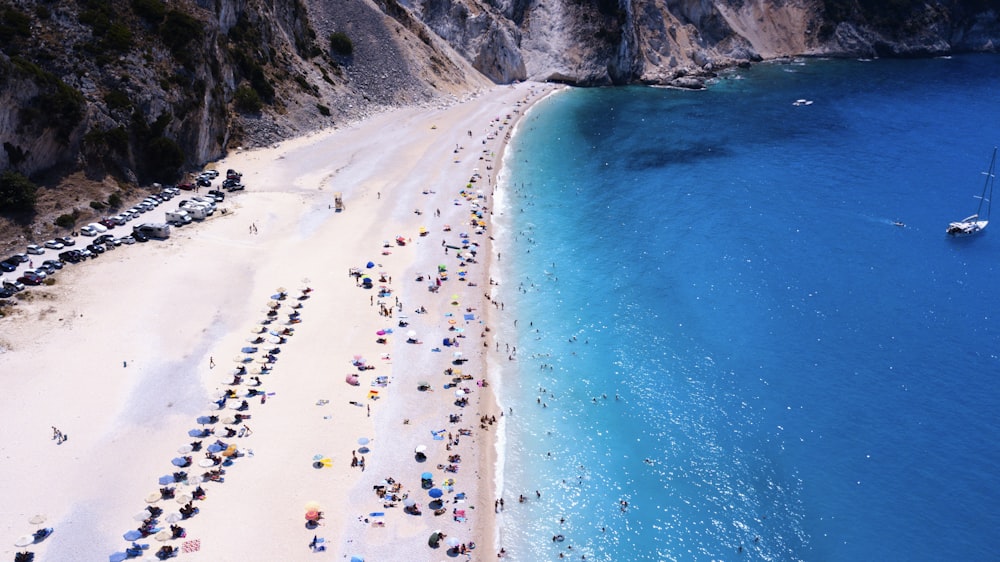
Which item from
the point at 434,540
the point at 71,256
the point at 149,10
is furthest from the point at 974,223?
the point at 149,10

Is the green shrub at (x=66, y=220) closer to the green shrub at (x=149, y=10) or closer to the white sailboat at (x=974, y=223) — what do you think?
the green shrub at (x=149, y=10)

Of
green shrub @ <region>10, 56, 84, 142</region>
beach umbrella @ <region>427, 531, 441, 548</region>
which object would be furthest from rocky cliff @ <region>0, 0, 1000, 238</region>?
beach umbrella @ <region>427, 531, 441, 548</region>

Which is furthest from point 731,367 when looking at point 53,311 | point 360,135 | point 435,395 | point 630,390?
point 360,135

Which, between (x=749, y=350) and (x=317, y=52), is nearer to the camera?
(x=749, y=350)

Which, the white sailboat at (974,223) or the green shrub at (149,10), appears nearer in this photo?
the white sailboat at (974,223)

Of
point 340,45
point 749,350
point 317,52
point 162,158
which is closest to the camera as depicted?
point 749,350

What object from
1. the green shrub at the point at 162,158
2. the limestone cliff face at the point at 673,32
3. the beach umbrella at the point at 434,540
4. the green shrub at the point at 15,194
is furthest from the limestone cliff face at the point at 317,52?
the beach umbrella at the point at 434,540

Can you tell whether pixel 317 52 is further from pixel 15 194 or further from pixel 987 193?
pixel 987 193
